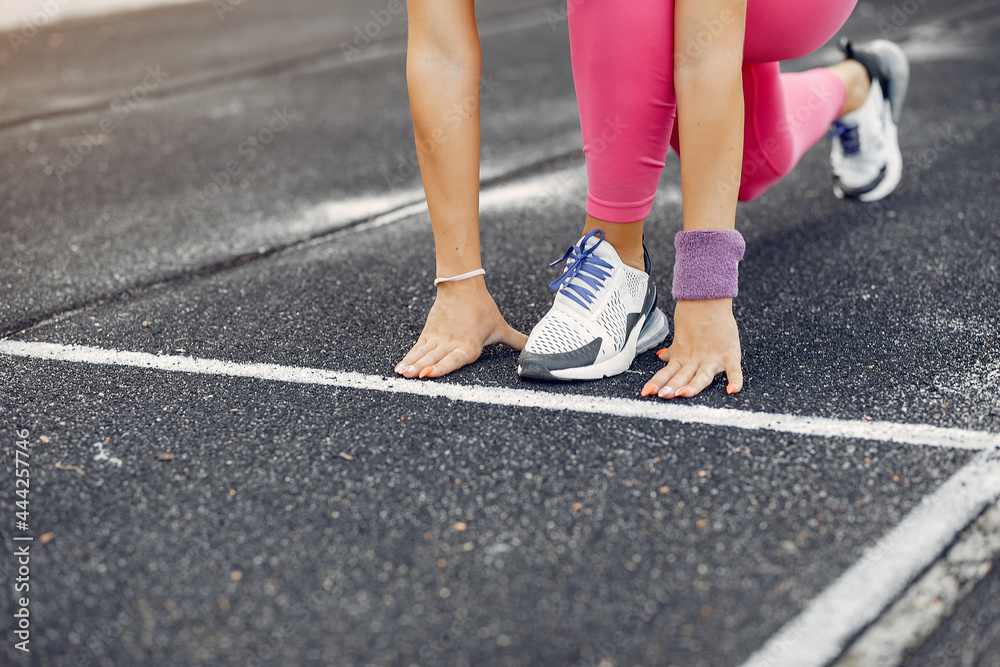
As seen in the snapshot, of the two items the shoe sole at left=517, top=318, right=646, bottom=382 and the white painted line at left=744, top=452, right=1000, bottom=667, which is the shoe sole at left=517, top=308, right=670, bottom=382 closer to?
the shoe sole at left=517, top=318, right=646, bottom=382

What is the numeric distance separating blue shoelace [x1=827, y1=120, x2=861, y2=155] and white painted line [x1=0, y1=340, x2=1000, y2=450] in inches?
62.8

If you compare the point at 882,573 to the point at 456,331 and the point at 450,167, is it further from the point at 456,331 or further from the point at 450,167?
the point at 450,167

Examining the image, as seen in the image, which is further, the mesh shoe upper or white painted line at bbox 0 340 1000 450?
the mesh shoe upper

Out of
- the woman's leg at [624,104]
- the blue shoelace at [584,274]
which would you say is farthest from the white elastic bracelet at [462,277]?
the woman's leg at [624,104]

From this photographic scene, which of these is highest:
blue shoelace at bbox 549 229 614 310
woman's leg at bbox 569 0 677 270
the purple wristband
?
woman's leg at bbox 569 0 677 270

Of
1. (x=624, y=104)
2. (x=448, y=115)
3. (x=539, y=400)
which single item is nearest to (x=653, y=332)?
(x=539, y=400)

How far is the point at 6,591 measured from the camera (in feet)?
4.77

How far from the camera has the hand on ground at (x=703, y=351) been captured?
196 cm

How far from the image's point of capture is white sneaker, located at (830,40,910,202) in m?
3.07

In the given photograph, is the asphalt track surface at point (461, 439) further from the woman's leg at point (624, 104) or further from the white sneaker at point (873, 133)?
the woman's leg at point (624, 104)

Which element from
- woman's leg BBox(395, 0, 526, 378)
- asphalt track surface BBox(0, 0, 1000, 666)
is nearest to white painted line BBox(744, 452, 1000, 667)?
asphalt track surface BBox(0, 0, 1000, 666)

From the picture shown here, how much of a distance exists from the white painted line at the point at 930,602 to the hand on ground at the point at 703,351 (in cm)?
61

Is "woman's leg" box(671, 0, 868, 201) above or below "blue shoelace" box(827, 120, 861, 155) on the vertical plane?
above

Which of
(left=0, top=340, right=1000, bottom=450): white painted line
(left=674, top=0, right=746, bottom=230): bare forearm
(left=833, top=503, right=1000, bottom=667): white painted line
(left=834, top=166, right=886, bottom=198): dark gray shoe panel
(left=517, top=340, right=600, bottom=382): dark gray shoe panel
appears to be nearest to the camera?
(left=833, top=503, right=1000, bottom=667): white painted line
